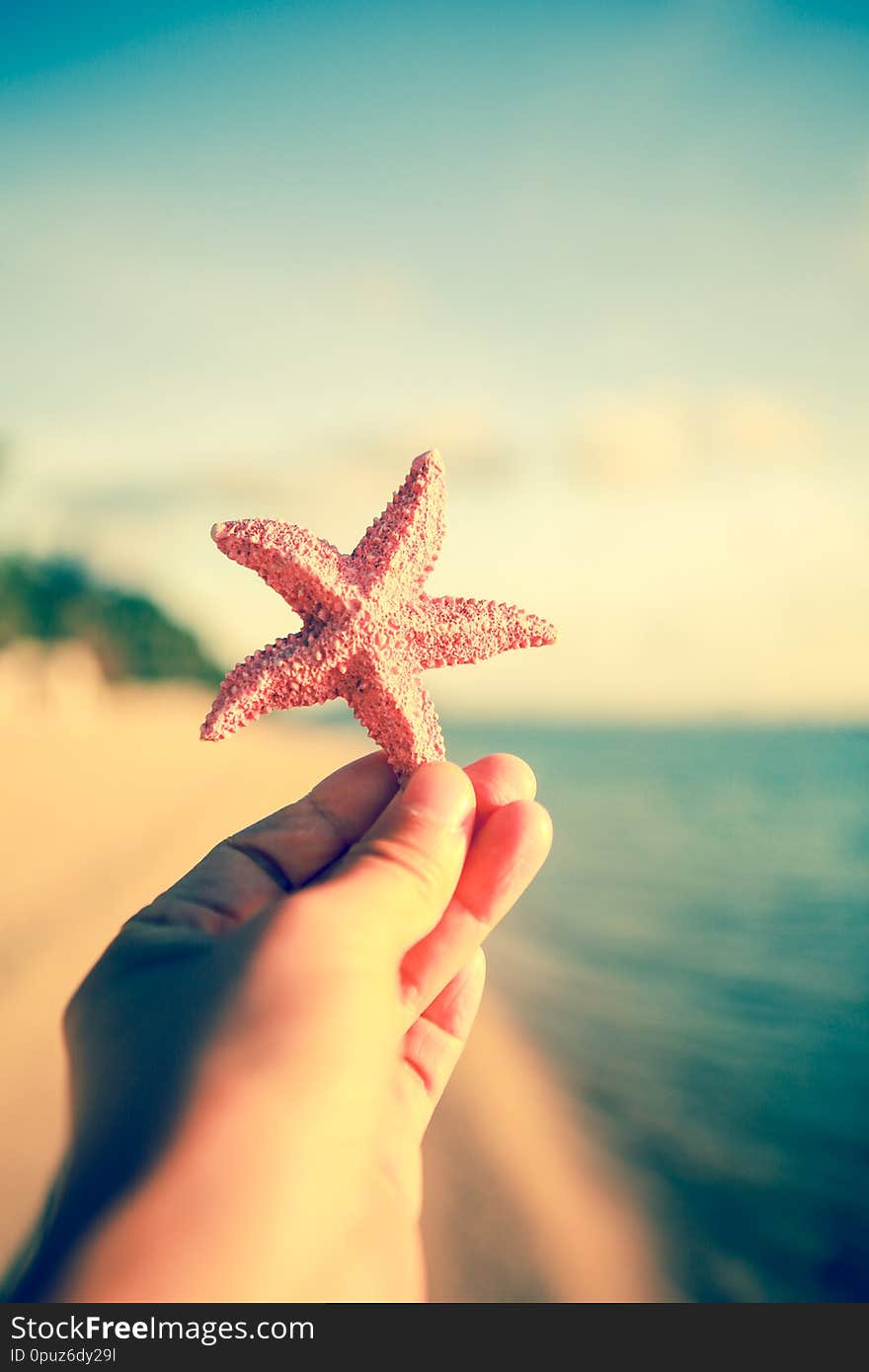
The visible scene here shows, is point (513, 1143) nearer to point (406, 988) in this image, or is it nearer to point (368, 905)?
point (406, 988)

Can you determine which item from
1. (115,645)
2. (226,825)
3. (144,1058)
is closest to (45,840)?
(226,825)

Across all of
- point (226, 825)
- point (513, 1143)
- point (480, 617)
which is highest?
point (480, 617)

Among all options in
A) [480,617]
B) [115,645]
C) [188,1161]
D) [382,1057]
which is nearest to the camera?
[188,1161]

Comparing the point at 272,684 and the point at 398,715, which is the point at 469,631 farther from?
the point at 272,684

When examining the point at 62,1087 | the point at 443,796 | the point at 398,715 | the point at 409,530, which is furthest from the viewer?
the point at 62,1087

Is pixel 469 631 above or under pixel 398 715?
above

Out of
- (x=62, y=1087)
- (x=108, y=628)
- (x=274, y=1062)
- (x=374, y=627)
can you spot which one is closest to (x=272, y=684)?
(x=374, y=627)

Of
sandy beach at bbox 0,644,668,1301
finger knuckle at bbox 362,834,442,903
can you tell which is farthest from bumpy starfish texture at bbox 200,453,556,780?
sandy beach at bbox 0,644,668,1301

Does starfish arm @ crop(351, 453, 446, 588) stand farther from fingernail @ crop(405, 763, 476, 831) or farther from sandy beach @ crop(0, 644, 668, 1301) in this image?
sandy beach @ crop(0, 644, 668, 1301)
